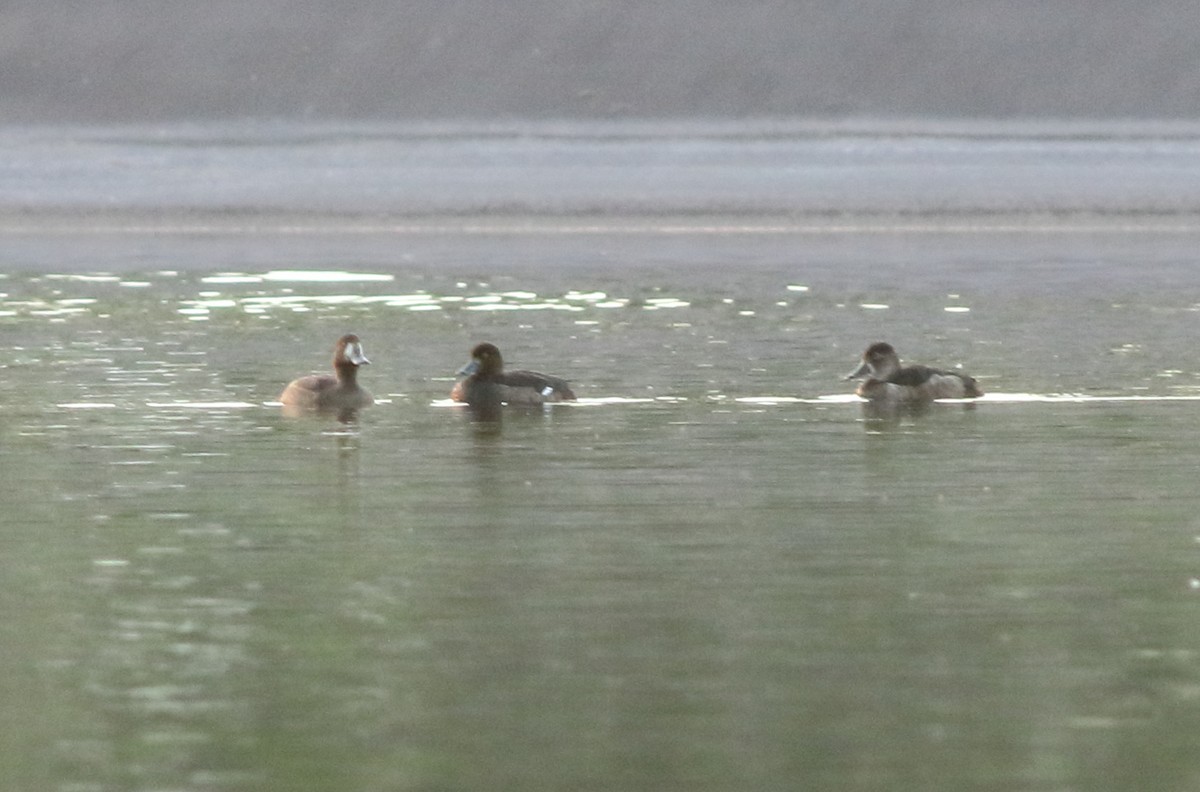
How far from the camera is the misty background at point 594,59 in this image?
250 ft

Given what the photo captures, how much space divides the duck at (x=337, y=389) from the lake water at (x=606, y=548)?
7.4 inches

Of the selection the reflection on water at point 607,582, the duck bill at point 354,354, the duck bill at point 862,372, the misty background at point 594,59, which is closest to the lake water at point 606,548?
the reflection on water at point 607,582

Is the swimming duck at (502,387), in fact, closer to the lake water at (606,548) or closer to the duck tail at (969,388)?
the lake water at (606,548)

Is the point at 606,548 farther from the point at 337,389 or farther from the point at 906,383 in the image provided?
the point at 906,383

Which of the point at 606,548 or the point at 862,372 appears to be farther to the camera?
the point at 862,372

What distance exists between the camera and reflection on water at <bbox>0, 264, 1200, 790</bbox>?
7152mm

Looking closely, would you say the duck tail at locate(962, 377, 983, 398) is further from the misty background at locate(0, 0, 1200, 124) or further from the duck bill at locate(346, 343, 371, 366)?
the misty background at locate(0, 0, 1200, 124)

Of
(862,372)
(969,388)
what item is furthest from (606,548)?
(862,372)

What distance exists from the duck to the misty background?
5933 cm

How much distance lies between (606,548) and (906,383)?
5747mm

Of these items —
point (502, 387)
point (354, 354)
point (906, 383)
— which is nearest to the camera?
point (502, 387)

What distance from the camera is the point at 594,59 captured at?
79625mm

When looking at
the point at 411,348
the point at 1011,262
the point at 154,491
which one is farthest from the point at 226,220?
the point at 154,491

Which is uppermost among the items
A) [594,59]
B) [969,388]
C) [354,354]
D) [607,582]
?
[594,59]
